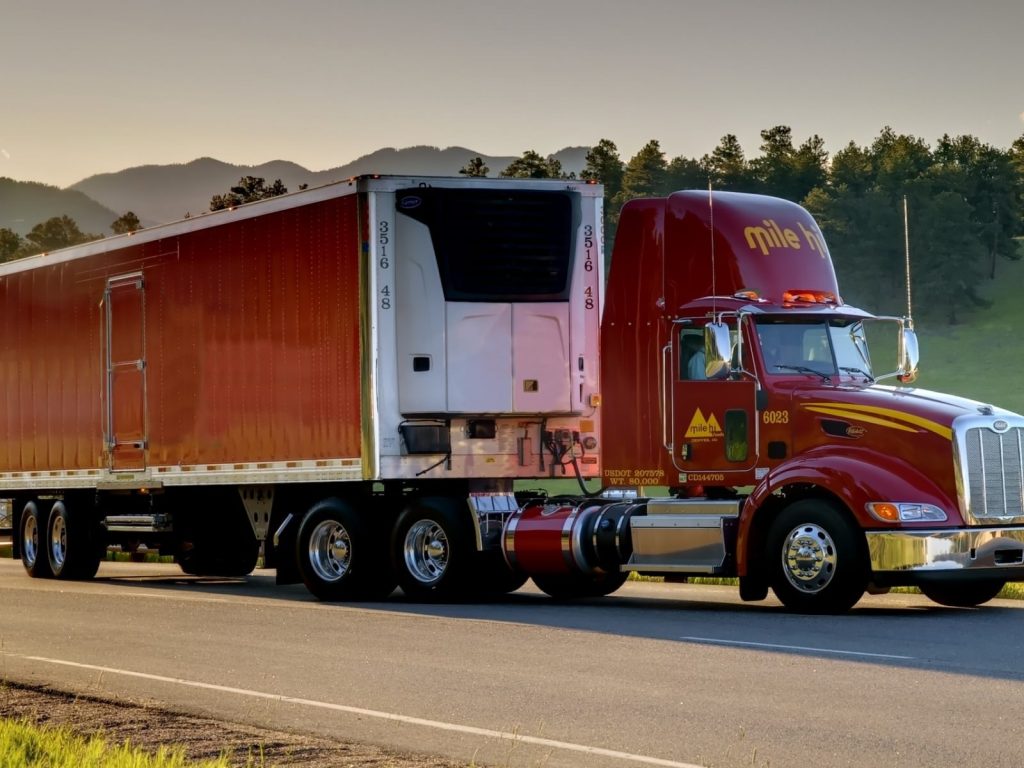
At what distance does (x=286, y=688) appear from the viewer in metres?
12.0

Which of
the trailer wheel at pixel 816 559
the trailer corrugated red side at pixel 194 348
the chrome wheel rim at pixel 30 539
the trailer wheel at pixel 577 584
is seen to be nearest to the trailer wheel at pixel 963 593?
→ the trailer wheel at pixel 816 559

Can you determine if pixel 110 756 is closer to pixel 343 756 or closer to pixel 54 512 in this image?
pixel 343 756

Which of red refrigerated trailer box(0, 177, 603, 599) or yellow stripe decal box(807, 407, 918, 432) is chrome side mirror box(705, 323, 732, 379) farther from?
red refrigerated trailer box(0, 177, 603, 599)

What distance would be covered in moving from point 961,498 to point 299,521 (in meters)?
7.75

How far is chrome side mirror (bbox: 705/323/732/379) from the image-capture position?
16578 mm

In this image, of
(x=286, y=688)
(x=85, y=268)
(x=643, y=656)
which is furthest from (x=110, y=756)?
(x=85, y=268)

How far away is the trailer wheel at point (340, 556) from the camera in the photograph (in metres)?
19.4

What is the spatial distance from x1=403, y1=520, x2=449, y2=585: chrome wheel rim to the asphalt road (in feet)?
1.39

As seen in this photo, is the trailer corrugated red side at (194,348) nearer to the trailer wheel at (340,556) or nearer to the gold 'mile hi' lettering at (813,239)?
the trailer wheel at (340,556)

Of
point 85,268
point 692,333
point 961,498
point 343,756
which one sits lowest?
point 343,756

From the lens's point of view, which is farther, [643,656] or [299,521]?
[299,521]

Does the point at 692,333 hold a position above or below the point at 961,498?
above

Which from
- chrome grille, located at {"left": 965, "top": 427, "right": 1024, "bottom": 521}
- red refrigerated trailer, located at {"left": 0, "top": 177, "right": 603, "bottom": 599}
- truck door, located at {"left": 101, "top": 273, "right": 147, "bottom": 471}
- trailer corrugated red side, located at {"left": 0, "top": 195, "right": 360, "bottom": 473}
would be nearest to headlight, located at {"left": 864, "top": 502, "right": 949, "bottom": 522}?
chrome grille, located at {"left": 965, "top": 427, "right": 1024, "bottom": 521}

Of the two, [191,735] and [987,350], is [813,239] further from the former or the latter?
[987,350]
